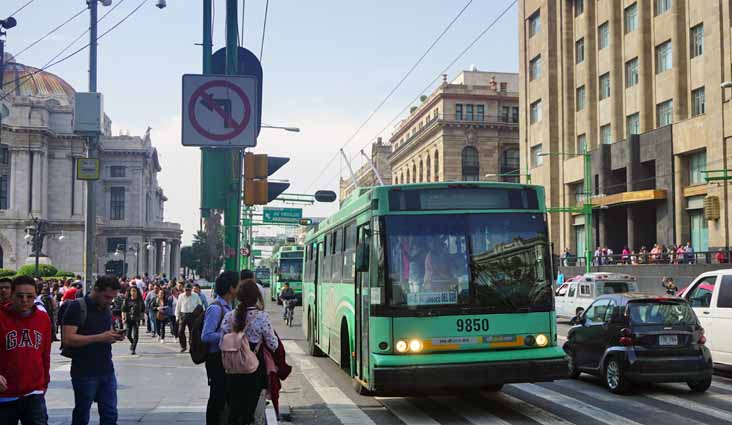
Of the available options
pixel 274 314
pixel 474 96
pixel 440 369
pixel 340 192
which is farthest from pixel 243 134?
pixel 340 192

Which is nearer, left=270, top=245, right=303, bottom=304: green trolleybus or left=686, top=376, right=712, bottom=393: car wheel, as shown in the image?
left=686, top=376, right=712, bottom=393: car wheel

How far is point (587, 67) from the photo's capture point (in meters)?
51.8

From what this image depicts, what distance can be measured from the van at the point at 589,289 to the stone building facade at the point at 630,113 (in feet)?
34.5

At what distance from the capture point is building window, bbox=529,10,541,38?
5888 centimetres

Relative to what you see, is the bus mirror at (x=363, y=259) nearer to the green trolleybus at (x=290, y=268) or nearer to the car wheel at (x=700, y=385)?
the car wheel at (x=700, y=385)

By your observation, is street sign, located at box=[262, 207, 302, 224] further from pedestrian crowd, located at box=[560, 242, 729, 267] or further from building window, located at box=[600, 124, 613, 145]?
building window, located at box=[600, 124, 613, 145]

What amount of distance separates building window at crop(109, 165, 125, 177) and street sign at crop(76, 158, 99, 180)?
330 feet

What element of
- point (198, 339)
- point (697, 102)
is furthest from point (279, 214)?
point (198, 339)

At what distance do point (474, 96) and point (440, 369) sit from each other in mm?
71090

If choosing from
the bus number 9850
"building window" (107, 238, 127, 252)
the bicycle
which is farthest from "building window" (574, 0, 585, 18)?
"building window" (107, 238, 127, 252)

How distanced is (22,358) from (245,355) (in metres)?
1.70

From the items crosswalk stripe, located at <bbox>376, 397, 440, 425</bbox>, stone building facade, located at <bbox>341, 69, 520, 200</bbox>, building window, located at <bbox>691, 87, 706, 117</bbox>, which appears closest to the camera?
crosswalk stripe, located at <bbox>376, 397, 440, 425</bbox>

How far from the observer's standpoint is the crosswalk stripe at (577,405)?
32.5 feet

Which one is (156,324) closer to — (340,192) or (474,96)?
(474,96)
